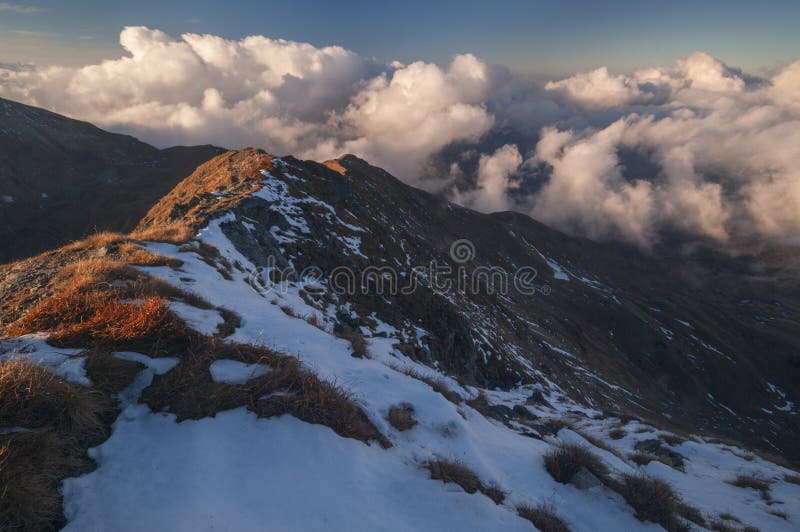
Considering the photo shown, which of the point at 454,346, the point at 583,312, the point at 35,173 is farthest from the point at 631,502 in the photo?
the point at 35,173

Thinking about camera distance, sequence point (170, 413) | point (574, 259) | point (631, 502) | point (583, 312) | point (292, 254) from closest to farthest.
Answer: point (170, 413) → point (631, 502) → point (292, 254) → point (583, 312) → point (574, 259)

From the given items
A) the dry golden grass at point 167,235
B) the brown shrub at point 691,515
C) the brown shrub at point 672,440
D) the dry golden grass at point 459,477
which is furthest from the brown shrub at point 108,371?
the brown shrub at point 672,440

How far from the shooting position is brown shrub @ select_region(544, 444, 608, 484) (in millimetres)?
6211

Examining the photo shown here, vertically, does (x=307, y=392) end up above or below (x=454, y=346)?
above

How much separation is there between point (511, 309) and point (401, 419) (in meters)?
59.2

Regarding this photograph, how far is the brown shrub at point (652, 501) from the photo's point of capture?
222 inches

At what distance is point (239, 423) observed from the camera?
14.4 feet

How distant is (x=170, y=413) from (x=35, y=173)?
127538 millimetres

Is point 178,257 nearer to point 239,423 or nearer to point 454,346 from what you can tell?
point 239,423

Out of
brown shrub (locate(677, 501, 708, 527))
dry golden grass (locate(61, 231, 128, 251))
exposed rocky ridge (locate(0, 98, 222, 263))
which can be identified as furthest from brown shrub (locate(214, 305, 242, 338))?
exposed rocky ridge (locate(0, 98, 222, 263))

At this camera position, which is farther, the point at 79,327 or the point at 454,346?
the point at 454,346

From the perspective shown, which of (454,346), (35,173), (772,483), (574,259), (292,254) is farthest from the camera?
(574,259)

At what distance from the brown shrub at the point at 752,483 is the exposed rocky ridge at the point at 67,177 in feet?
264

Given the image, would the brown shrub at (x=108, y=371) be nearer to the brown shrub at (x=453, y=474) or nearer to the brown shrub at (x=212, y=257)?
the brown shrub at (x=453, y=474)
